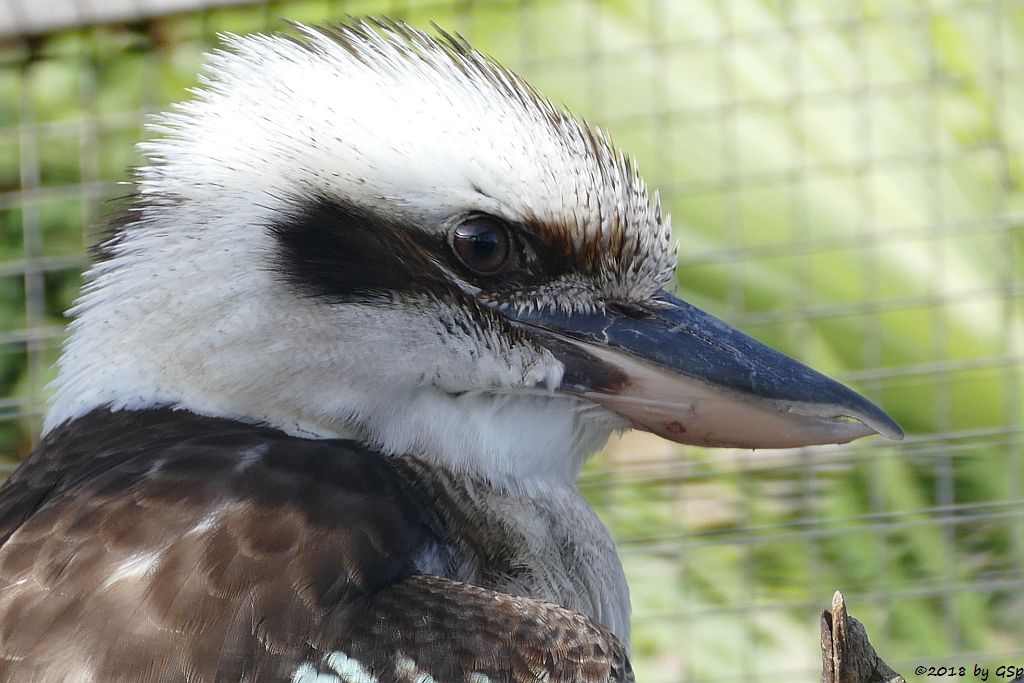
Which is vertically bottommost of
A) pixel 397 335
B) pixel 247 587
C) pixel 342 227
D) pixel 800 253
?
pixel 247 587

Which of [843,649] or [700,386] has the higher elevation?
[700,386]

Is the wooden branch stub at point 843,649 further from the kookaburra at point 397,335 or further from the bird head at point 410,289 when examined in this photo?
the bird head at point 410,289

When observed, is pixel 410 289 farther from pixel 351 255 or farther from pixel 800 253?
pixel 800 253

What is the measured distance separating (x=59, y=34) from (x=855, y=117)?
8.77 feet

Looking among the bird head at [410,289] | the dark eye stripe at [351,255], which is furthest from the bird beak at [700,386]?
the dark eye stripe at [351,255]

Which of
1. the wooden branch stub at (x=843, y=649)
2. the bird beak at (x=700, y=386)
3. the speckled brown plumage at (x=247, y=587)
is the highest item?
the bird beak at (x=700, y=386)

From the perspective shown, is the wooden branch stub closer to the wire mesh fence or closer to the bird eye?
the bird eye

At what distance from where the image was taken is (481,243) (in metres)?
1.89

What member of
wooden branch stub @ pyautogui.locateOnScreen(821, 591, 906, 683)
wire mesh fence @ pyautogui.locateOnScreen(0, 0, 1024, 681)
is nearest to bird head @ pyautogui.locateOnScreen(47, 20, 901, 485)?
wooden branch stub @ pyautogui.locateOnScreen(821, 591, 906, 683)

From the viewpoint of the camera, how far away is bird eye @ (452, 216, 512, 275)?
6.19ft

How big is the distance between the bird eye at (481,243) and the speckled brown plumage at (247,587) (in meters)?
0.33

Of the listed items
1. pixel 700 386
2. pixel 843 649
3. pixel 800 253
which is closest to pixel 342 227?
pixel 700 386

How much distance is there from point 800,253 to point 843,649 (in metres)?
3.15

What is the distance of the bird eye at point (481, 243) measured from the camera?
1.89 m
